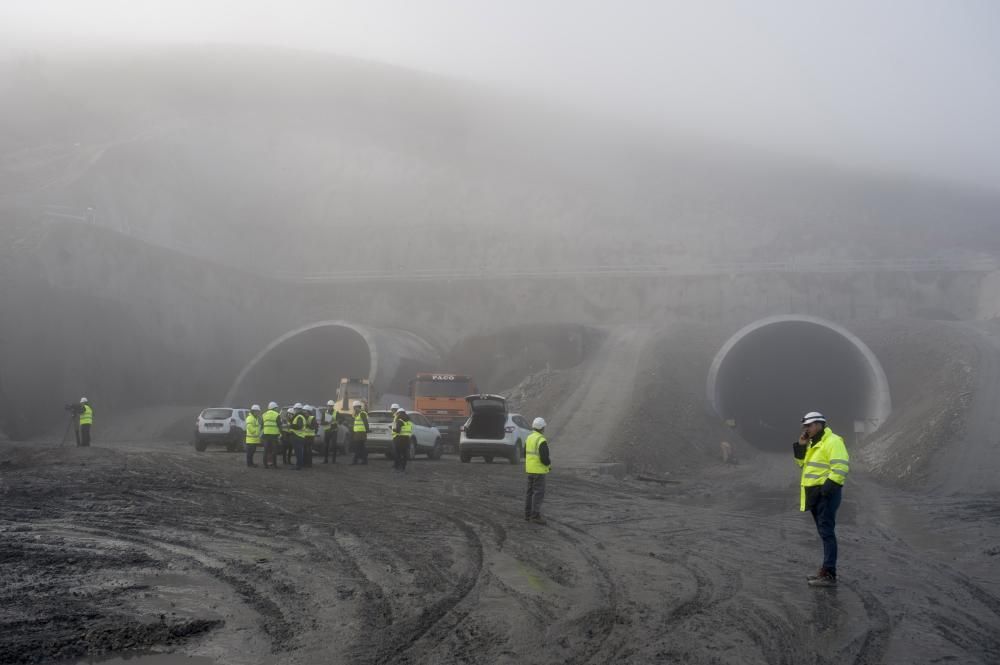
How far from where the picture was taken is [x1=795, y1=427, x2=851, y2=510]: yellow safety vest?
8297 millimetres

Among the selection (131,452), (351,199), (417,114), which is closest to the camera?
(131,452)

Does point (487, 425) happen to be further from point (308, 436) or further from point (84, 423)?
point (84, 423)

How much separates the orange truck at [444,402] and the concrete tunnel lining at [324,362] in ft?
29.5

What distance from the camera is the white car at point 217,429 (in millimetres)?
26312

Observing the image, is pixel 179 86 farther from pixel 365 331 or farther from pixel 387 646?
pixel 387 646

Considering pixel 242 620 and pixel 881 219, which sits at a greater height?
pixel 881 219

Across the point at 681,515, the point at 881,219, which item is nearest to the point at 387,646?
the point at 681,515

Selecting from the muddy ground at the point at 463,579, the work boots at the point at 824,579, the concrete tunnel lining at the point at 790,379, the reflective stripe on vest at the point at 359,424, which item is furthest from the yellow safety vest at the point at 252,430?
the concrete tunnel lining at the point at 790,379

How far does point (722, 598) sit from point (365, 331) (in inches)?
1383

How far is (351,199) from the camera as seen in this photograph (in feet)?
219

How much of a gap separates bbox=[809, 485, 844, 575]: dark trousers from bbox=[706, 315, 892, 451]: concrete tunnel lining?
21.9 meters

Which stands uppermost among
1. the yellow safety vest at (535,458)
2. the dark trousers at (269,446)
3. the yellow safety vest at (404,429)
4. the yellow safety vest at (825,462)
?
the yellow safety vest at (825,462)

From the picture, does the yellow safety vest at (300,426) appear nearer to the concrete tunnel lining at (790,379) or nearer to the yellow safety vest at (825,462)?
the yellow safety vest at (825,462)

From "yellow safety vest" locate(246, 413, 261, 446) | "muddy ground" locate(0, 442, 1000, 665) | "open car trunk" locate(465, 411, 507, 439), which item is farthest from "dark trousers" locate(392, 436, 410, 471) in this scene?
"muddy ground" locate(0, 442, 1000, 665)
